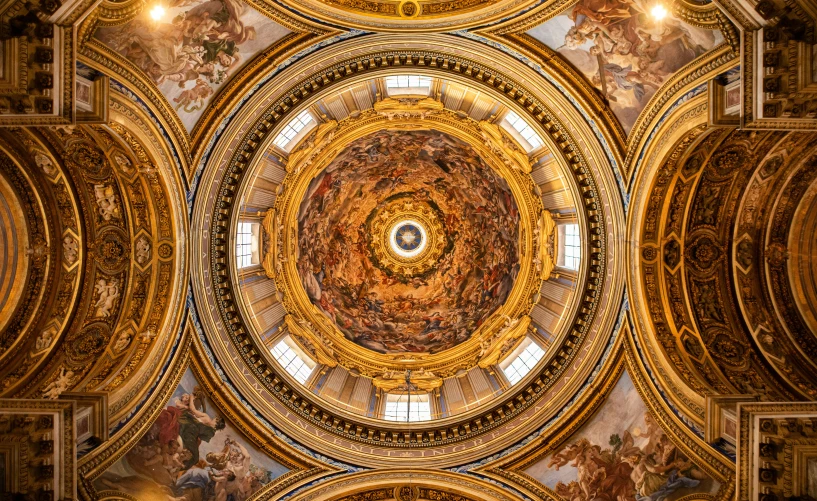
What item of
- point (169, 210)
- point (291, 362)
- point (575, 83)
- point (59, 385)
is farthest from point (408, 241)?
point (59, 385)

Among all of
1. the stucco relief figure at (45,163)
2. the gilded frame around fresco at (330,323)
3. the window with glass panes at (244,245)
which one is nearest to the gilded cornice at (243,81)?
the stucco relief figure at (45,163)

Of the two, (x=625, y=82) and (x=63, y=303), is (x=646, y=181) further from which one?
(x=63, y=303)

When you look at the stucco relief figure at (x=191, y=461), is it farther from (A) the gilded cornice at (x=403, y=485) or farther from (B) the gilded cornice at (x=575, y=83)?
(B) the gilded cornice at (x=575, y=83)

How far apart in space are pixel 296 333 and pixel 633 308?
13.7m

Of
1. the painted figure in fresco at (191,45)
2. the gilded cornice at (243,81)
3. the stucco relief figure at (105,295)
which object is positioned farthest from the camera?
the gilded cornice at (243,81)

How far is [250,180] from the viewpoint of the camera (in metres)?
20.3

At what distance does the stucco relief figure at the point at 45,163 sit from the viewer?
15998 mm

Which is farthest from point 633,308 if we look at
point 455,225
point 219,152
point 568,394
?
point 219,152

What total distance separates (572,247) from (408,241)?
10141 mm

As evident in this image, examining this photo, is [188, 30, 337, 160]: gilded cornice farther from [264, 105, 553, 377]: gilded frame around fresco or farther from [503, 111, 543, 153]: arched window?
[503, 111, 543, 153]: arched window

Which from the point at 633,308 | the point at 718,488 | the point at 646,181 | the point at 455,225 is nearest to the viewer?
the point at 718,488

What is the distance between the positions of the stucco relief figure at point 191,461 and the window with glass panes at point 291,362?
3920 mm

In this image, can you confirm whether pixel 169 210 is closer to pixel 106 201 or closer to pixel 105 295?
pixel 106 201

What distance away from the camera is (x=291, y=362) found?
76.6 ft
